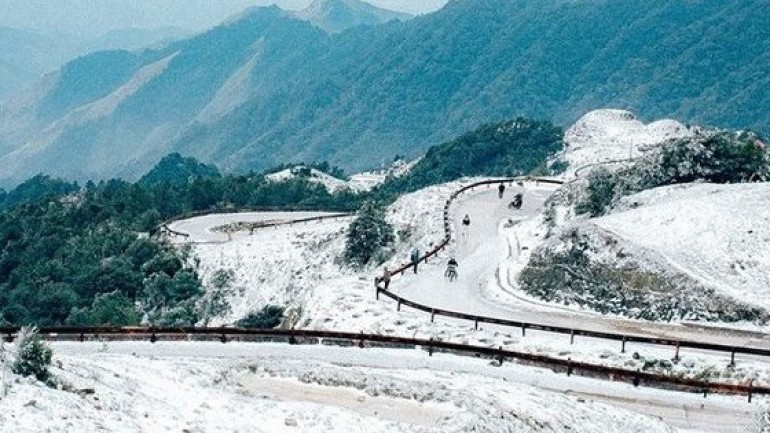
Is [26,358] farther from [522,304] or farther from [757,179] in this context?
[757,179]

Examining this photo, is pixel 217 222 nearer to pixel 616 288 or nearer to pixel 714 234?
pixel 616 288

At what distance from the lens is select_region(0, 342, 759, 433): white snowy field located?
69.1ft

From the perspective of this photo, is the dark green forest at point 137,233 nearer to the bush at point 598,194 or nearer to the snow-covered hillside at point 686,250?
the bush at point 598,194

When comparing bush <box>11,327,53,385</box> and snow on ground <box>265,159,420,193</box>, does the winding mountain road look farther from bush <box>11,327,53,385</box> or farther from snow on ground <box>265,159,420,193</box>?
snow on ground <box>265,159,420,193</box>

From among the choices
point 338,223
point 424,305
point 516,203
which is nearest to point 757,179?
point 516,203

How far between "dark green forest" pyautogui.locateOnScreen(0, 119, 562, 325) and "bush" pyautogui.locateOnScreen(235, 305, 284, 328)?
26.7 ft

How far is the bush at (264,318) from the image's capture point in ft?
187

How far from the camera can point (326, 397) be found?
26609 millimetres

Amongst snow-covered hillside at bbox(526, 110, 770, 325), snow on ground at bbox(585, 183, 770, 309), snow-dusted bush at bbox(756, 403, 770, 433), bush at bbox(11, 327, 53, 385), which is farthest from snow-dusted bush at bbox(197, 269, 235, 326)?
snow-dusted bush at bbox(756, 403, 770, 433)

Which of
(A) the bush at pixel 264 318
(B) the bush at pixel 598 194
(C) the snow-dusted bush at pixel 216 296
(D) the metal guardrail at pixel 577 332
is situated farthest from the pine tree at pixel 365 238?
(D) the metal guardrail at pixel 577 332

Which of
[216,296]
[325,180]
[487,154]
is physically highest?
[487,154]

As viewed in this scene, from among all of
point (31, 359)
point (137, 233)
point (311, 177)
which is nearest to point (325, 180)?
point (311, 177)

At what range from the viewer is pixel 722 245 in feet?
141

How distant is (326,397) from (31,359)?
8981 millimetres
